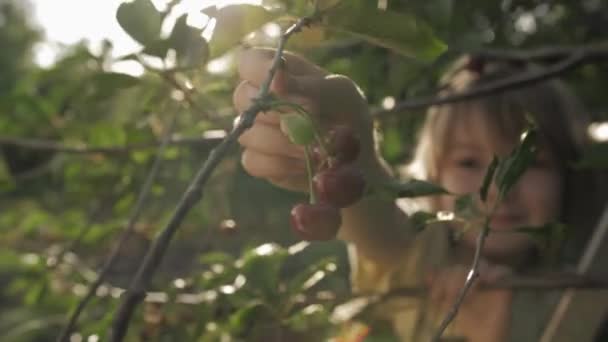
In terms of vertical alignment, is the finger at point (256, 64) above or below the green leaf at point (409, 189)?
above

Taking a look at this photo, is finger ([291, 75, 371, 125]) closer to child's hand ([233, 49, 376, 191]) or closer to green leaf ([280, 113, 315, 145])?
child's hand ([233, 49, 376, 191])

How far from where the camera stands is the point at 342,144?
560 millimetres

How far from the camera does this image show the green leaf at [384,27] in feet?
1.73

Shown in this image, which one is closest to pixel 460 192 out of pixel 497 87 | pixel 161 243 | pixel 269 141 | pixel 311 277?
pixel 497 87

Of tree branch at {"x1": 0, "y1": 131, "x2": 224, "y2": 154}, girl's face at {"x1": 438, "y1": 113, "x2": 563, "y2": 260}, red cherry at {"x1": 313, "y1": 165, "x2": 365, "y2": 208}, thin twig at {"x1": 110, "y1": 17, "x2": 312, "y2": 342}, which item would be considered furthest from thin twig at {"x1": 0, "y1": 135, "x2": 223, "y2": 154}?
girl's face at {"x1": 438, "y1": 113, "x2": 563, "y2": 260}

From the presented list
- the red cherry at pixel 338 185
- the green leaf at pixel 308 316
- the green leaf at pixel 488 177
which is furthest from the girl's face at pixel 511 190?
the red cherry at pixel 338 185

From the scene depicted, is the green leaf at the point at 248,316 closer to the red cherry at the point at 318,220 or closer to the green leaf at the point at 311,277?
the green leaf at the point at 311,277

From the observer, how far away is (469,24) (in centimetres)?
131

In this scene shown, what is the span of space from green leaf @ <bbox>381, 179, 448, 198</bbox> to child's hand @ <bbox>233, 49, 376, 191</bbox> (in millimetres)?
107

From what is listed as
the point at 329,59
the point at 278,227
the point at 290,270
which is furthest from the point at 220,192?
the point at 278,227

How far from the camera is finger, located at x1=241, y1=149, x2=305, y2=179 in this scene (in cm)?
69

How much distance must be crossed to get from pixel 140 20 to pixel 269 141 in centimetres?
15

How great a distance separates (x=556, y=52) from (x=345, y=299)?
66 centimetres

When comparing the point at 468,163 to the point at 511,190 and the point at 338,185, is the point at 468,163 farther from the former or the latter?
the point at 338,185
